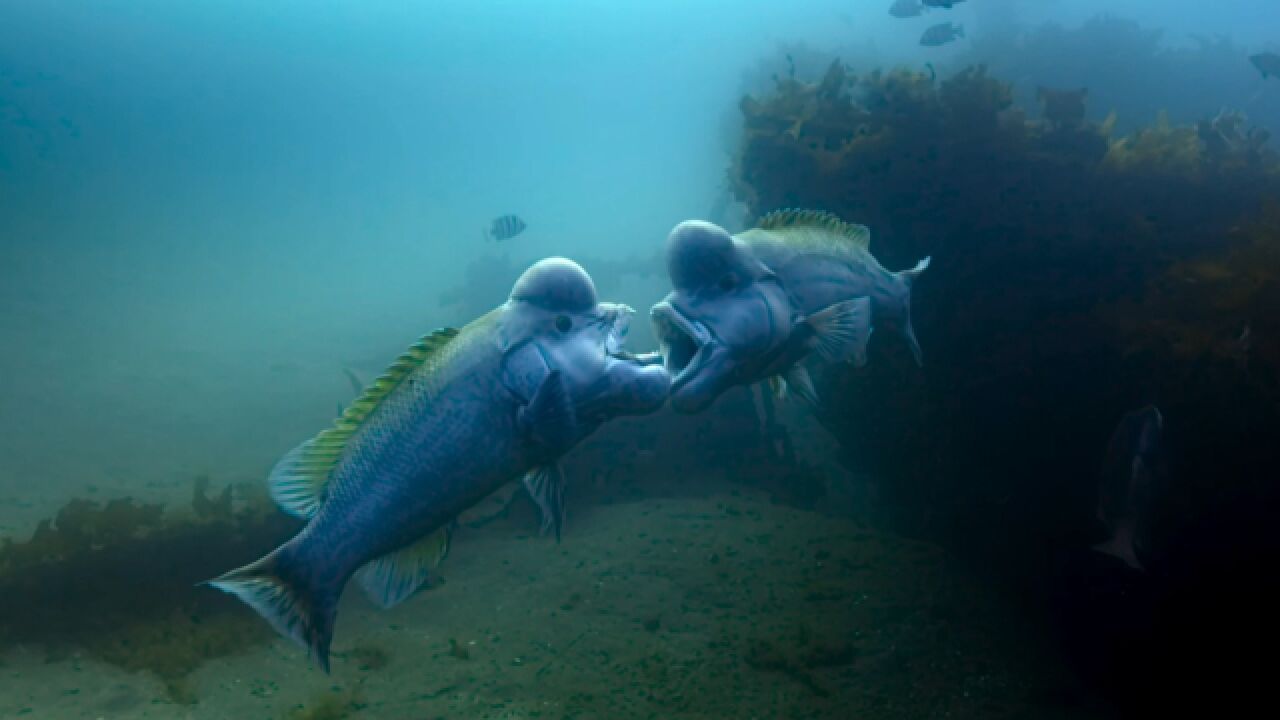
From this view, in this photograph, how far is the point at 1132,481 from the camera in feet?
12.9

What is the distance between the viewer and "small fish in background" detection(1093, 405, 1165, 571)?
154 inches

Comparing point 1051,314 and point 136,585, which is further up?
point 1051,314

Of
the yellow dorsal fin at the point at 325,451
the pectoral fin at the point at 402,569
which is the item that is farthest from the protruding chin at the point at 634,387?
the pectoral fin at the point at 402,569

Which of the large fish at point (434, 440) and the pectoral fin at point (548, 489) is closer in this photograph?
the large fish at point (434, 440)

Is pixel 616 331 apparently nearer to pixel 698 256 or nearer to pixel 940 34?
pixel 698 256

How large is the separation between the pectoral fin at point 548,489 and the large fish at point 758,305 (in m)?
0.66

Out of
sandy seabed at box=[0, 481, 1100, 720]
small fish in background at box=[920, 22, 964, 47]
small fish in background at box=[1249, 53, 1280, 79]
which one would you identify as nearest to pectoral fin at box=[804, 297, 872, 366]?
sandy seabed at box=[0, 481, 1100, 720]

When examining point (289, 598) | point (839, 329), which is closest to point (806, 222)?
point (839, 329)

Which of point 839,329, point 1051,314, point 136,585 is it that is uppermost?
point 839,329

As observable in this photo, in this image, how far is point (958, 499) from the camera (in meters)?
5.85

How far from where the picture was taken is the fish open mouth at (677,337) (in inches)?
121

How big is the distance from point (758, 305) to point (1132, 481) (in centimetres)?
281

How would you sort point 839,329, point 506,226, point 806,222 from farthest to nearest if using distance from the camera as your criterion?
1. point 506,226
2. point 806,222
3. point 839,329

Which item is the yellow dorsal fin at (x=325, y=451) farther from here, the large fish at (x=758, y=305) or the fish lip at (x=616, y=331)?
the large fish at (x=758, y=305)
